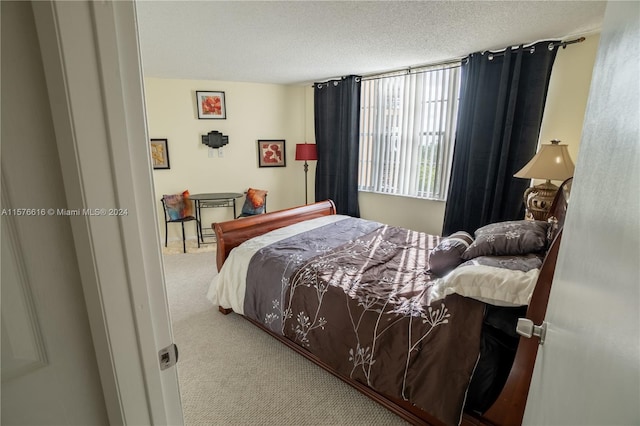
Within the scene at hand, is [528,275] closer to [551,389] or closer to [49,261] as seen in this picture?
[551,389]

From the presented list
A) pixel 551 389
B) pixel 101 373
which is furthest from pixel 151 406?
pixel 551 389

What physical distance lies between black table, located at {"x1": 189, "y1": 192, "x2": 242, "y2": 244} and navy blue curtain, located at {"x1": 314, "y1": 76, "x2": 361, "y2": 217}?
1.37 m

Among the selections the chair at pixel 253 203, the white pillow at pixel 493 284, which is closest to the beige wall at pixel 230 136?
the chair at pixel 253 203

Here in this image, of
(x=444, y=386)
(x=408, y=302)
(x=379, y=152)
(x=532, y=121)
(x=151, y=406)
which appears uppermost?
(x=532, y=121)

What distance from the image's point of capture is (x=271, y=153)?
4785mm

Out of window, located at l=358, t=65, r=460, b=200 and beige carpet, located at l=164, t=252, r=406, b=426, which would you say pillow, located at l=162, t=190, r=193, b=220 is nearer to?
beige carpet, located at l=164, t=252, r=406, b=426

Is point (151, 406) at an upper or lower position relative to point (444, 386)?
upper

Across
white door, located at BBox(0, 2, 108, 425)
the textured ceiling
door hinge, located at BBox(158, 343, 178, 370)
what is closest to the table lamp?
the textured ceiling

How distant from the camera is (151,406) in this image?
66cm

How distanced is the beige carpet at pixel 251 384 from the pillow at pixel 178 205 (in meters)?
1.95

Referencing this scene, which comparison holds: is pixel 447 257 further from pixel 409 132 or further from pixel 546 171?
pixel 409 132

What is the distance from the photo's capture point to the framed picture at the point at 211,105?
4.22 metres

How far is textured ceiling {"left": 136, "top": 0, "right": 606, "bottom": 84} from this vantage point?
1.93 meters

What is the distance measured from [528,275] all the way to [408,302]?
0.59 m
